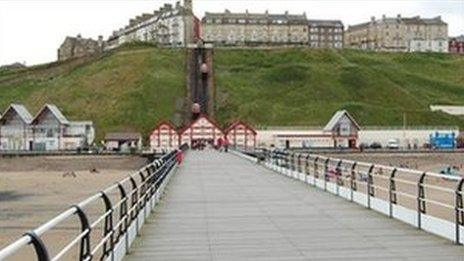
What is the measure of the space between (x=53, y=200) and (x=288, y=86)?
104707mm

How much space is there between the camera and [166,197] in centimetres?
2664

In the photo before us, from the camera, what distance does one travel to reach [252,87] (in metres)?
153

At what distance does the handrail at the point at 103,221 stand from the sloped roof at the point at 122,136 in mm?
97248

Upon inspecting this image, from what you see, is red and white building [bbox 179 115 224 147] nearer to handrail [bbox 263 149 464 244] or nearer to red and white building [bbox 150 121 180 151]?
red and white building [bbox 150 121 180 151]

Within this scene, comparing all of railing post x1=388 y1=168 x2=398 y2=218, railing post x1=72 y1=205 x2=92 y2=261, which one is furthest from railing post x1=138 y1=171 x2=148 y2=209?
railing post x1=72 y1=205 x2=92 y2=261

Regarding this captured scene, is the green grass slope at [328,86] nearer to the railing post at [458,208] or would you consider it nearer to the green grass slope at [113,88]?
the green grass slope at [113,88]

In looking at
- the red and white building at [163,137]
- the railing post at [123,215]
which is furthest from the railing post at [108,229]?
the red and white building at [163,137]

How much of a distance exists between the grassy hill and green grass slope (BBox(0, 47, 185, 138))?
18 centimetres

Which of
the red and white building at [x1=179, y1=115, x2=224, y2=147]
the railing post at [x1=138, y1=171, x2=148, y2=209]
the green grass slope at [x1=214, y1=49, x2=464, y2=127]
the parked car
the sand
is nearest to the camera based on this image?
the railing post at [x1=138, y1=171, x2=148, y2=209]

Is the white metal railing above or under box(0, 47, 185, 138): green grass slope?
under

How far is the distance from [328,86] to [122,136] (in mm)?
43564

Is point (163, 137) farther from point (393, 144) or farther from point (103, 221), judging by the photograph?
point (103, 221)

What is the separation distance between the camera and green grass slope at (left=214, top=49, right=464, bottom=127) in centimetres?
13675

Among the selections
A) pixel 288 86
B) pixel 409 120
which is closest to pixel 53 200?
pixel 409 120
